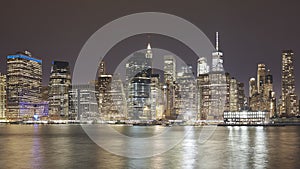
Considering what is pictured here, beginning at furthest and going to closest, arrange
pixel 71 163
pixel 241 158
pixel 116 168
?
pixel 241 158
pixel 71 163
pixel 116 168

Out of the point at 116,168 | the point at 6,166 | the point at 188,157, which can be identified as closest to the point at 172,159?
the point at 188,157

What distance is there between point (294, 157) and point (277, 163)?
18.7 feet

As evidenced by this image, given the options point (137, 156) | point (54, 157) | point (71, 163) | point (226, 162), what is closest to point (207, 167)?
point (226, 162)

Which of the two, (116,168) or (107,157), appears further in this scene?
(107,157)

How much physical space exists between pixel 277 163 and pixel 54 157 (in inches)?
826

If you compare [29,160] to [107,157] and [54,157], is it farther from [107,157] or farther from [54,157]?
[107,157]

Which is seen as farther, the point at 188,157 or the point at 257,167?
the point at 188,157

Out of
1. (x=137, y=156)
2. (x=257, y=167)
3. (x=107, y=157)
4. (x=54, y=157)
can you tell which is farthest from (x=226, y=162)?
(x=54, y=157)

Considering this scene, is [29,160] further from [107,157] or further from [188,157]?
[188,157]

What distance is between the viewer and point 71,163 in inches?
1383

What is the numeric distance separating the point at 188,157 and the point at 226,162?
4.39 m

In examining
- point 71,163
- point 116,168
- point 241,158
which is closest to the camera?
point 116,168

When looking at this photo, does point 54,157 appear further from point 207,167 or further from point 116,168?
point 207,167

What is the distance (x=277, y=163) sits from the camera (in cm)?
3512
